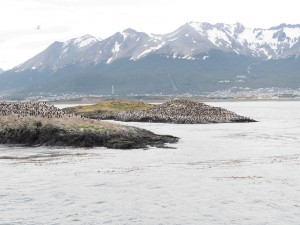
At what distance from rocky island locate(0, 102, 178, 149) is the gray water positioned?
575 centimetres

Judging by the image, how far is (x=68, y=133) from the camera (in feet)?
236

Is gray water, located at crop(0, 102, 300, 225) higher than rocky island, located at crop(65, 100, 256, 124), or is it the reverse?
rocky island, located at crop(65, 100, 256, 124)

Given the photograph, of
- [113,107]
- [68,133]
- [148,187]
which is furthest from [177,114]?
[148,187]

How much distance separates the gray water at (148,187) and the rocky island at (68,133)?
575 cm

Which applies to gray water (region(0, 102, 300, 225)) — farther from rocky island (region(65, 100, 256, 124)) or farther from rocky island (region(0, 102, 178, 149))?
rocky island (region(65, 100, 256, 124))

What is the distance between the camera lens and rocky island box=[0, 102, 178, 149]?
233ft

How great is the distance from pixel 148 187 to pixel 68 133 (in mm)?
34093

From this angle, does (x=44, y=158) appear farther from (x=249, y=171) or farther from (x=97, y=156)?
(x=249, y=171)

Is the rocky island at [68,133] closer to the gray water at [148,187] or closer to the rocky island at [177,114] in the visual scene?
the gray water at [148,187]

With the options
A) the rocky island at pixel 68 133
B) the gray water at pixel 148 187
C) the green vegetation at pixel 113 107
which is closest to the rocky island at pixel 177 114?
the green vegetation at pixel 113 107

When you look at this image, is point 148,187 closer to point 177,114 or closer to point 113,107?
point 177,114

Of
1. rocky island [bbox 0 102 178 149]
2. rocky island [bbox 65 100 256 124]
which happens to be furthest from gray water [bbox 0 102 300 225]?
rocky island [bbox 65 100 256 124]

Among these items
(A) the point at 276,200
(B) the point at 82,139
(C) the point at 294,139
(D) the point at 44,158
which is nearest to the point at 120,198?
(A) the point at 276,200

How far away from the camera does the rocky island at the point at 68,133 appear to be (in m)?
70.9
